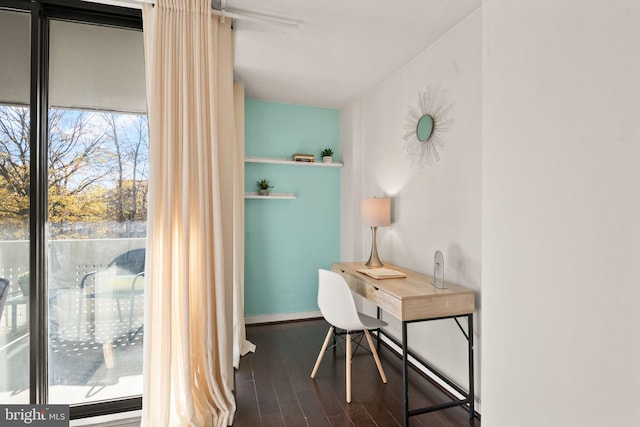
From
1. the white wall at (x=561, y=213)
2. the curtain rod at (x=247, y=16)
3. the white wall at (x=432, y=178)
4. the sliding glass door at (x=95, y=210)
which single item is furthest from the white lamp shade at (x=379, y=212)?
the white wall at (x=561, y=213)

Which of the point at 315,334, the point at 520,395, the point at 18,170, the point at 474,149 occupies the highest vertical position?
the point at 474,149

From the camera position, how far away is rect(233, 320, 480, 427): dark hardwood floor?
2.01m

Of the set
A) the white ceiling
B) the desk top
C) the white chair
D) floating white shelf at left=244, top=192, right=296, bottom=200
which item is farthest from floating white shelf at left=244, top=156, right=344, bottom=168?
the desk top

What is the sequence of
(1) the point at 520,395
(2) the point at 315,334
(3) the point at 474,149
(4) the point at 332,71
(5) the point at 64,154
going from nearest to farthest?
(1) the point at 520,395
(5) the point at 64,154
(3) the point at 474,149
(4) the point at 332,71
(2) the point at 315,334

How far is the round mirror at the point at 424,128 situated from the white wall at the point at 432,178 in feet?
0.56

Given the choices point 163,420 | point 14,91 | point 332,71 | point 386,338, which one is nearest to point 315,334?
point 386,338

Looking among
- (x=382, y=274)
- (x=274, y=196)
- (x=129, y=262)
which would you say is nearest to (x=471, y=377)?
(x=382, y=274)

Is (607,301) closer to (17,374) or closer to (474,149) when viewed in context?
(474,149)

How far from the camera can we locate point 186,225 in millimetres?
1881

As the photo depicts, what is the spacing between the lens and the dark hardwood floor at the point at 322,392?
6.59 feet

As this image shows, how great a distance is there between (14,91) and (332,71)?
86.3 inches

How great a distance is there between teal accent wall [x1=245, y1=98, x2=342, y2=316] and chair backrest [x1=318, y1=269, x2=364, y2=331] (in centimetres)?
143

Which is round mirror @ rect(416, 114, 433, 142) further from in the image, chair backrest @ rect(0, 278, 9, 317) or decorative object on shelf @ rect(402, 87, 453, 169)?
chair backrest @ rect(0, 278, 9, 317)

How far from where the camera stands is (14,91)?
6.10 ft
